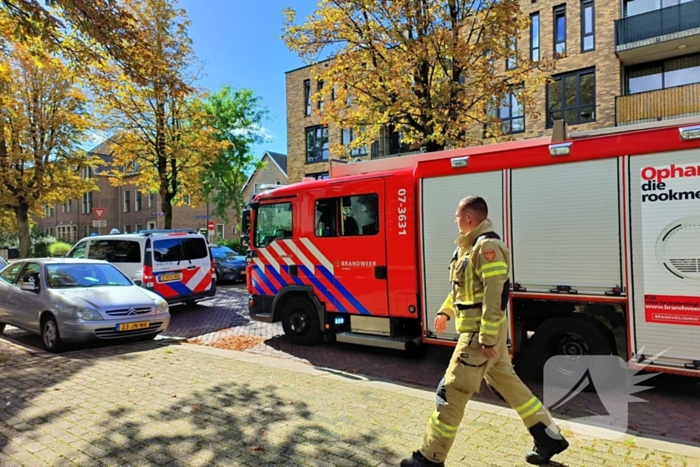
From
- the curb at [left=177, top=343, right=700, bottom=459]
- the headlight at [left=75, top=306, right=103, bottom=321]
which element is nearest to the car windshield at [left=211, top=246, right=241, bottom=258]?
the curb at [left=177, top=343, right=700, bottom=459]

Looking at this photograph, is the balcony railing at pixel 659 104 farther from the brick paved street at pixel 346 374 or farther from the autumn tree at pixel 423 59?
the brick paved street at pixel 346 374

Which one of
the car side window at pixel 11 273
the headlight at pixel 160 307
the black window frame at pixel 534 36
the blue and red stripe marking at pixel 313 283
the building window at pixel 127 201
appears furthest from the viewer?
the building window at pixel 127 201

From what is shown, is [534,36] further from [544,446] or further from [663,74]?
[544,446]

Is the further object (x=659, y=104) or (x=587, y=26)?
(x=587, y=26)

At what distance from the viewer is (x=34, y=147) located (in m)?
23.4

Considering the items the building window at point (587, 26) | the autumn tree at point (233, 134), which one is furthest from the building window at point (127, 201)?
the building window at point (587, 26)

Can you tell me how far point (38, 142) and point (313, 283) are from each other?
22789 millimetres

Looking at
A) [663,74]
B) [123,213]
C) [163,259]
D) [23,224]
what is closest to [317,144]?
[23,224]

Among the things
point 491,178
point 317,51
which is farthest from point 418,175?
point 317,51

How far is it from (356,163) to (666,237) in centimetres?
426

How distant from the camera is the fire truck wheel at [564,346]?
16.0ft

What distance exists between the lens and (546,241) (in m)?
5.02

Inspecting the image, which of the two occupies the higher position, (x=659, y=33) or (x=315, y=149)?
(x=659, y=33)

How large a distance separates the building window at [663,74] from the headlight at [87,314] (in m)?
20.0
